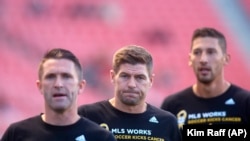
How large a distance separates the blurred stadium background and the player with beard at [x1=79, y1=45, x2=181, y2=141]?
3.01m

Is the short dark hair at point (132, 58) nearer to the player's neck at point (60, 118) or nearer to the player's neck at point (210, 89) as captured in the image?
the player's neck at point (60, 118)

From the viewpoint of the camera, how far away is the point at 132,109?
231 inches

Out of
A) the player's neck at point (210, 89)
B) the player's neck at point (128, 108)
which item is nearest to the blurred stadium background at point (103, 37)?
the player's neck at point (210, 89)

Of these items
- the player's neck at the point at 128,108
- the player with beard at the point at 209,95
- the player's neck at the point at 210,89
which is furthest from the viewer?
the player's neck at the point at 210,89

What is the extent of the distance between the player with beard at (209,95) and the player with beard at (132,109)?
2.92 feet

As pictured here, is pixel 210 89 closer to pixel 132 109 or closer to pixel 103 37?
pixel 132 109

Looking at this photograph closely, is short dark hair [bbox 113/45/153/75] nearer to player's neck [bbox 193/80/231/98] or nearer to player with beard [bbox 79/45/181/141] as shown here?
player with beard [bbox 79/45/181/141]

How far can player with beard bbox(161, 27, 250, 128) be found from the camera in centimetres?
682

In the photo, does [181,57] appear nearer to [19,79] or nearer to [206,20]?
[206,20]

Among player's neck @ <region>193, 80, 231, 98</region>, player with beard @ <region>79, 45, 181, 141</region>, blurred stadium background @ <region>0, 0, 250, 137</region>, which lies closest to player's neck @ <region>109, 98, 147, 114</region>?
player with beard @ <region>79, 45, 181, 141</region>

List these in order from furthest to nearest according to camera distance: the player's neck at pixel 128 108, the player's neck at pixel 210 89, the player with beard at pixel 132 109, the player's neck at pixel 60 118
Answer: the player's neck at pixel 210 89 < the player's neck at pixel 128 108 < the player with beard at pixel 132 109 < the player's neck at pixel 60 118

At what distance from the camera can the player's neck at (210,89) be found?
700cm

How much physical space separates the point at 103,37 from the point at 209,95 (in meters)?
2.55

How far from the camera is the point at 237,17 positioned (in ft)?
31.6
